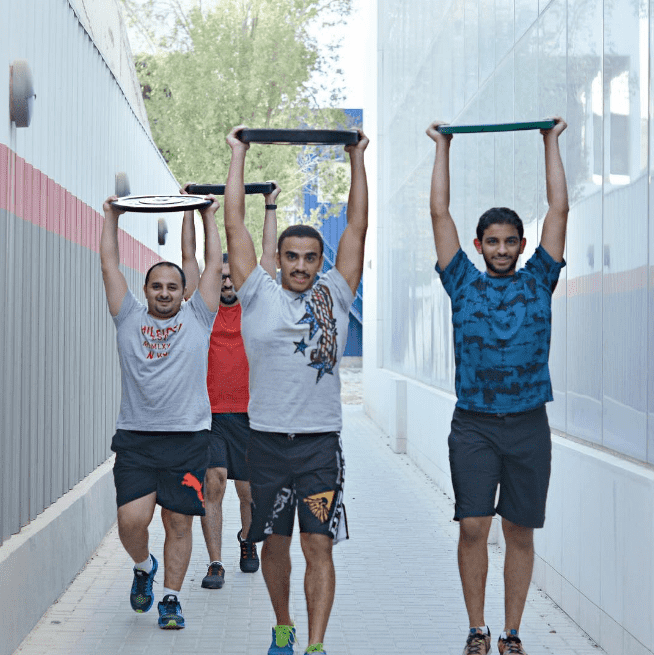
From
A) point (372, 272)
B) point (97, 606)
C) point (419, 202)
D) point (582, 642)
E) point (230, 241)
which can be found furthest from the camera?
point (372, 272)

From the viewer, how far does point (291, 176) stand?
1350 inches

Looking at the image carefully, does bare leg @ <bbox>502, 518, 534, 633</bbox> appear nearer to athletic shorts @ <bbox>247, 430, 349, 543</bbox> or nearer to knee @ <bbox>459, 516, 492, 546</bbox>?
knee @ <bbox>459, 516, 492, 546</bbox>

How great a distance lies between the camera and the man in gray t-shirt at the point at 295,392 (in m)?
4.96

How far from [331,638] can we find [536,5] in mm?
4509

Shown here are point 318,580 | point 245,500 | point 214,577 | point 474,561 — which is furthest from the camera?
point 245,500

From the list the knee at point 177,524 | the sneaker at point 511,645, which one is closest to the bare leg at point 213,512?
the knee at point 177,524

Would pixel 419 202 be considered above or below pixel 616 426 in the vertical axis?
above

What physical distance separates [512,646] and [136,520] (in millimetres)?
1986

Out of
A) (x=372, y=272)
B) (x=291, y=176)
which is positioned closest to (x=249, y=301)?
(x=372, y=272)

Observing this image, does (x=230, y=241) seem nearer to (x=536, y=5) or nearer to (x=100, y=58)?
(x=536, y=5)

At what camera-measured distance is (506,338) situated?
512 cm

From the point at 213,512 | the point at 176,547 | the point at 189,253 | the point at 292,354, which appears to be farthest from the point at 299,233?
the point at 213,512

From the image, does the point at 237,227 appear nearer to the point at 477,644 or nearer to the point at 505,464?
the point at 505,464

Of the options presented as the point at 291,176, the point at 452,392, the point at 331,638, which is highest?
the point at 291,176
